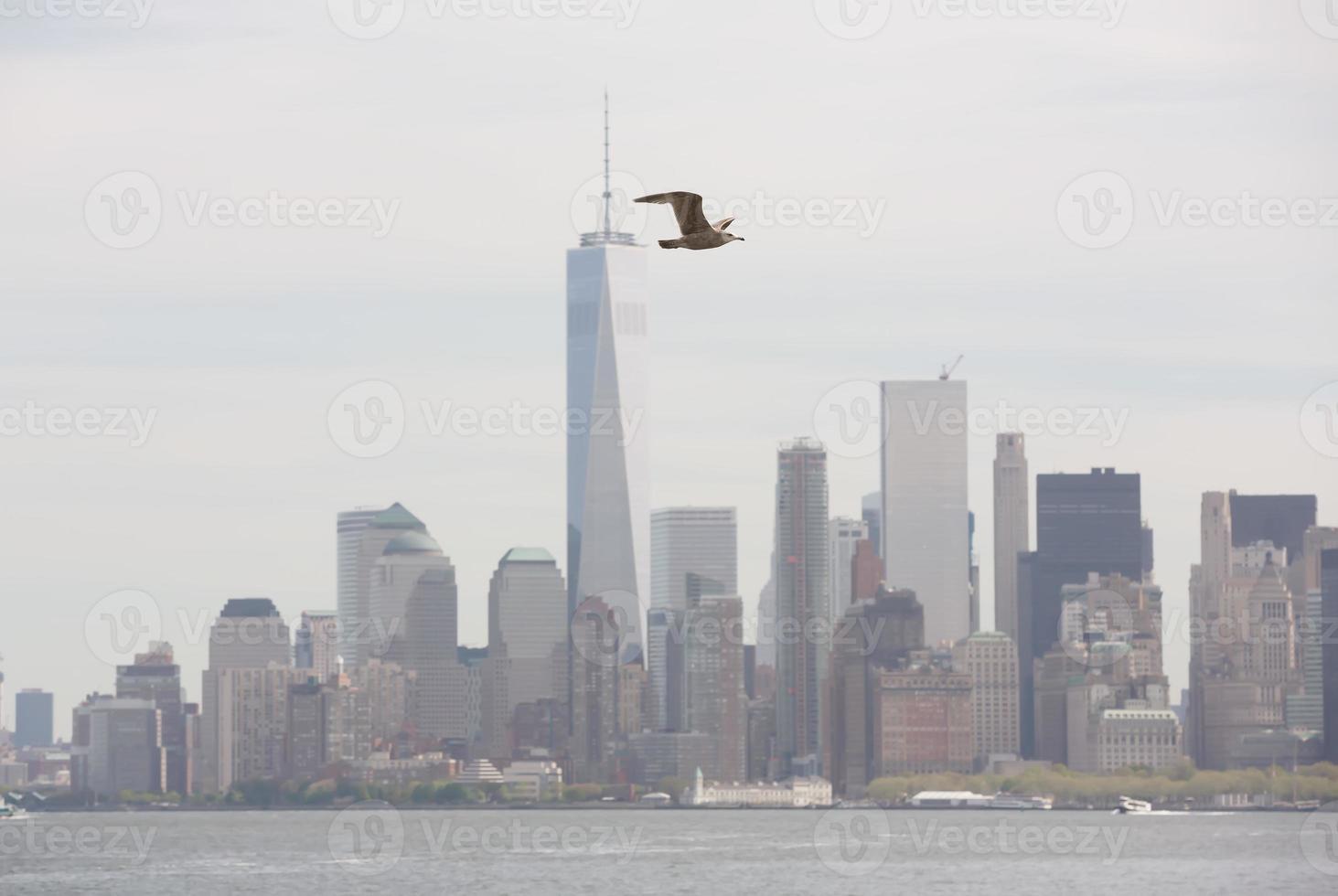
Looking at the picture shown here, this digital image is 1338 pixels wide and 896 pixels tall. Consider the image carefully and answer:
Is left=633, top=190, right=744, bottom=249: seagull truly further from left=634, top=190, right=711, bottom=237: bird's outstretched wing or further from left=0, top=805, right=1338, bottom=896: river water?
left=0, top=805, right=1338, bottom=896: river water

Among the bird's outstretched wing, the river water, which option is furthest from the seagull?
the river water

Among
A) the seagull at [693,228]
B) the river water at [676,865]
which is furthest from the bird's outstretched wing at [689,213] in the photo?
the river water at [676,865]

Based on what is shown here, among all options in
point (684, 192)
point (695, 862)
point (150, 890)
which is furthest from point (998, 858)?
point (684, 192)

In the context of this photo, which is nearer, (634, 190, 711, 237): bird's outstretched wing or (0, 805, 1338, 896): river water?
(634, 190, 711, 237): bird's outstretched wing

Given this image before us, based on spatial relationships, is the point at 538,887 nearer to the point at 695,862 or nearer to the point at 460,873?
the point at 460,873

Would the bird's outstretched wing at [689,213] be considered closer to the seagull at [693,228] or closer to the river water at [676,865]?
the seagull at [693,228]

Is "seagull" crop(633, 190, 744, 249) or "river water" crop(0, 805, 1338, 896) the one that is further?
"river water" crop(0, 805, 1338, 896)

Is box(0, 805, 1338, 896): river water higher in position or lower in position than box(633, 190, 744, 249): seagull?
lower

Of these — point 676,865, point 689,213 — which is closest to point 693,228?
point 689,213

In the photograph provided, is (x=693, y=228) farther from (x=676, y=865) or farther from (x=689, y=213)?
(x=676, y=865)

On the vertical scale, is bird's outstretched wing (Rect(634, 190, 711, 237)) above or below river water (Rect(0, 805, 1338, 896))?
above
